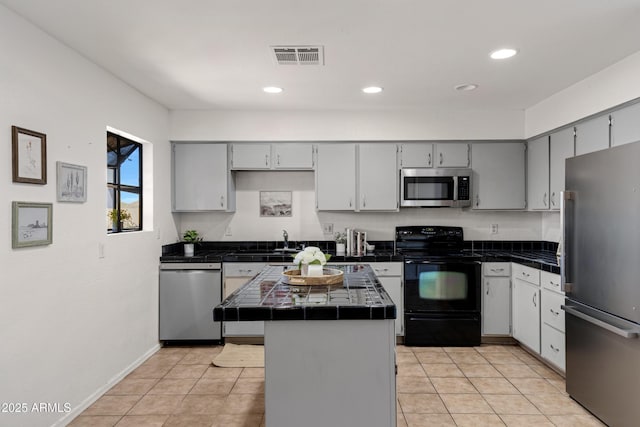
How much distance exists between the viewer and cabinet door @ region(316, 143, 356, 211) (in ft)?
15.2

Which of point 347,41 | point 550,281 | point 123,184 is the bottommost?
point 550,281

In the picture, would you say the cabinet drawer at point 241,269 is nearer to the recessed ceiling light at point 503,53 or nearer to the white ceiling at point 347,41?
the white ceiling at point 347,41

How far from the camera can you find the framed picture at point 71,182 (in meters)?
2.68

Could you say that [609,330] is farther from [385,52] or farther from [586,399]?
[385,52]

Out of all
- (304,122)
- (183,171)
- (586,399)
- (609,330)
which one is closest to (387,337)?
(609,330)

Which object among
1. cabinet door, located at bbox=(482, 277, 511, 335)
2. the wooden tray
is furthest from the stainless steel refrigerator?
the wooden tray

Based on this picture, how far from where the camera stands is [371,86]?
370 cm

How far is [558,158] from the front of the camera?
13.0 ft

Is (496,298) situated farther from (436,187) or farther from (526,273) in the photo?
(436,187)

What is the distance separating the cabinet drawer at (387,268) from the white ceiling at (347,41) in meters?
1.67

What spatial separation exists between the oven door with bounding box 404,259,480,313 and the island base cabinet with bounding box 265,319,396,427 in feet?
7.75

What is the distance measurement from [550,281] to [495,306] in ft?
2.92

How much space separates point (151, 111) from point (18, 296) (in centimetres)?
229

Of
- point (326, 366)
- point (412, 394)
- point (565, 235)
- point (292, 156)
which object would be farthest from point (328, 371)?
point (292, 156)
